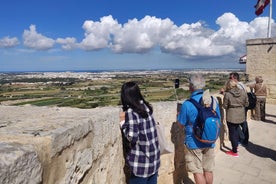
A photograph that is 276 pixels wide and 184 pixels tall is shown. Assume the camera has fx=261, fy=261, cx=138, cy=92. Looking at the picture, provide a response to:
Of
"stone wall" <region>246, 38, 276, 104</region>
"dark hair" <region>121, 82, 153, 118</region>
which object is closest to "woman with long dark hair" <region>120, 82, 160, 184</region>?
"dark hair" <region>121, 82, 153, 118</region>

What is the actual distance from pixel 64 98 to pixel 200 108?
233 cm

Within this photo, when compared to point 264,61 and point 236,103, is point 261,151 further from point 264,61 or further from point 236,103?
point 264,61

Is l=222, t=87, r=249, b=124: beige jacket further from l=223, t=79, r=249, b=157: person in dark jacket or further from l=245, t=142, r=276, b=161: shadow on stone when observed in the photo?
l=245, t=142, r=276, b=161: shadow on stone

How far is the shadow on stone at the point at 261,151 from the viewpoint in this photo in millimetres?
4215

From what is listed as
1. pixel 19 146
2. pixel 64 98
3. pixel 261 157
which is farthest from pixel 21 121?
pixel 261 157

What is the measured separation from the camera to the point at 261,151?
14.5 ft

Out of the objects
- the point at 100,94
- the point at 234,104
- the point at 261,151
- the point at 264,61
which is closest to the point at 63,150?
the point at 234,104

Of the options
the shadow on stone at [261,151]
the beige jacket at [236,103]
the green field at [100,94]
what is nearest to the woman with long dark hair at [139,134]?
the green field at [100,94]

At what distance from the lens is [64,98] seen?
13.3 ft

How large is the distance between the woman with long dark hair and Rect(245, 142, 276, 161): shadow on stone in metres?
2.90

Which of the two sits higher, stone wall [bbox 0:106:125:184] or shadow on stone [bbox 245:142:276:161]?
stone wall [bbox 0:106:125:184]

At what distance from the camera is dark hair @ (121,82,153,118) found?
1.98 m

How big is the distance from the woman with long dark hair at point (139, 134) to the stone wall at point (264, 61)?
26.8 ft

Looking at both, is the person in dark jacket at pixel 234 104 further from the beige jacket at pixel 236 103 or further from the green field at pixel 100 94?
the green field at pixel 100 94
